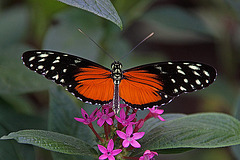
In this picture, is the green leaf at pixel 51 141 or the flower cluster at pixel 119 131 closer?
the green leaf at pixel 51 141

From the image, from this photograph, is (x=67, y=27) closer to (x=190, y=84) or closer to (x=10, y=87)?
(x=10, y=87)

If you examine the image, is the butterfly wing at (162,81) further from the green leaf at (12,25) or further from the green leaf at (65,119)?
the green leaf at (12,25)

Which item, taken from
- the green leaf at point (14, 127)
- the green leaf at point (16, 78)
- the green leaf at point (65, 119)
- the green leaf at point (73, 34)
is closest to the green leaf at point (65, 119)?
the green leaf at point (65, 119)

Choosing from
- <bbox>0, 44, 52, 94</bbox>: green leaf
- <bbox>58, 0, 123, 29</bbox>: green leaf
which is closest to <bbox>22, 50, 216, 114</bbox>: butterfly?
<bbox>58, 0, 123, 29</bbox>: green leaf

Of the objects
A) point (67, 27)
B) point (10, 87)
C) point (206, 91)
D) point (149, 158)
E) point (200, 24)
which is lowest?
point (149, 158)

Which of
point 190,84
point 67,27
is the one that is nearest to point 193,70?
point 190,84

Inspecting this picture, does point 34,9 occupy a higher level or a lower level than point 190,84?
higher

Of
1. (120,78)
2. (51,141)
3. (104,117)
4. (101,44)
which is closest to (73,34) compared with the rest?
(101,44)
